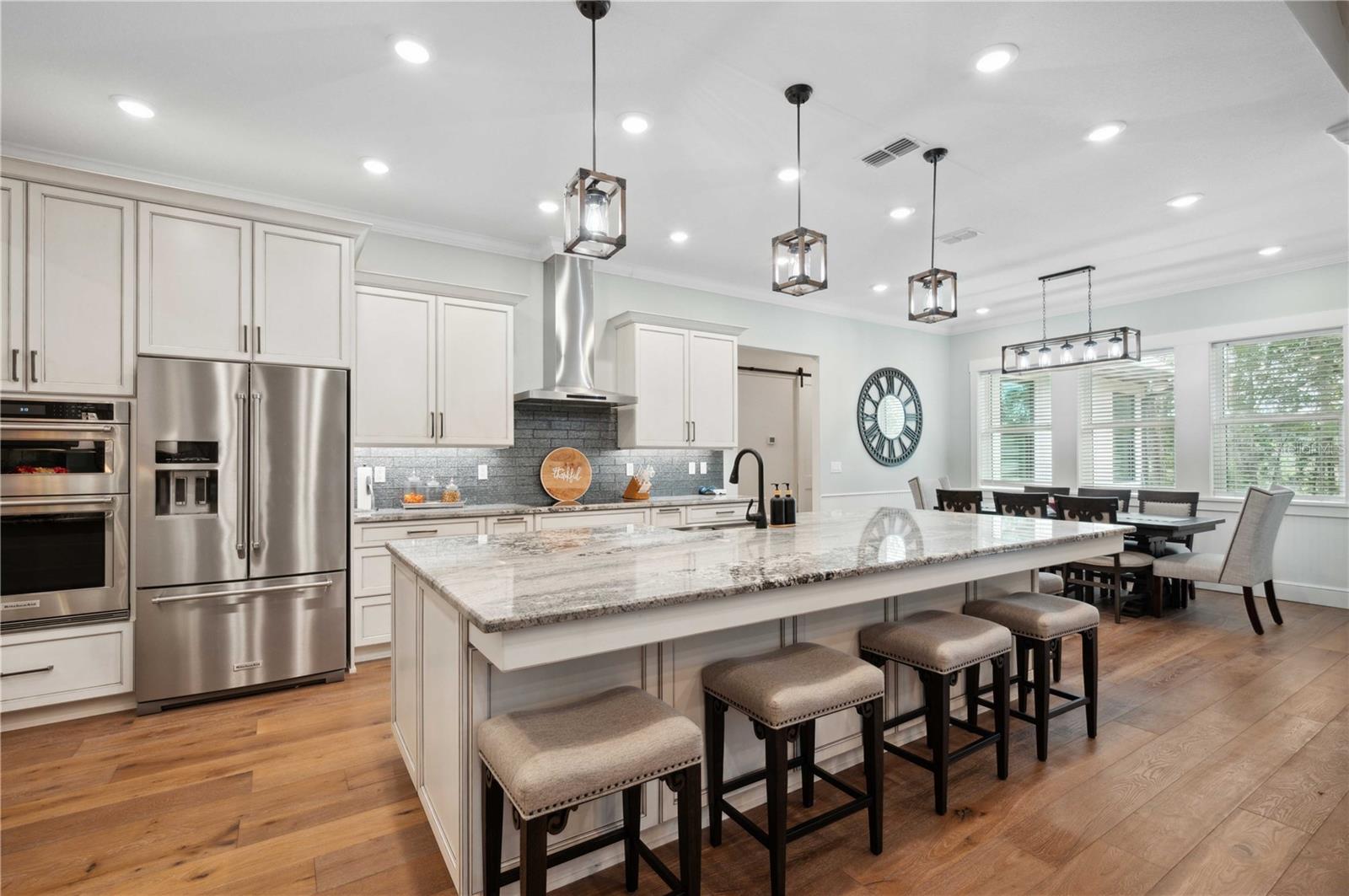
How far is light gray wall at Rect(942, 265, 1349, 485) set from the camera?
5.05m

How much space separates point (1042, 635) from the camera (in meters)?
2.45

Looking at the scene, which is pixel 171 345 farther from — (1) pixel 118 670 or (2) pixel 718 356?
(2) pixel 718 356

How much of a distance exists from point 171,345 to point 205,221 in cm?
64

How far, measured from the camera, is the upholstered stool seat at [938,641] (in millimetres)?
2088

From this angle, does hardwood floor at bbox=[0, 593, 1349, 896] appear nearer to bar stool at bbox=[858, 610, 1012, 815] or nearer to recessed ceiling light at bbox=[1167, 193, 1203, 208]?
bar stool at bbox=[858, 610, 1012, 815]

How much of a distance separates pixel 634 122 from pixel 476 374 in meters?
2.05

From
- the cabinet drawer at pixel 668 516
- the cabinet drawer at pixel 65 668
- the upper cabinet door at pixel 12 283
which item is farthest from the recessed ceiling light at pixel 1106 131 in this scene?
the cabinet drawer at pixel 65 668

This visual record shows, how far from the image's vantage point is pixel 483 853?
1592 mm

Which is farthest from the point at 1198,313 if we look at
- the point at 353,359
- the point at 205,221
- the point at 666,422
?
the point at 205,221

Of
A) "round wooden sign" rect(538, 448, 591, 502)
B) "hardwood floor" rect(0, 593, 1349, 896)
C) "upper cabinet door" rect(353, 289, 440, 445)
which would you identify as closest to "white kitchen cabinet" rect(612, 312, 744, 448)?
"round wooden sign" rect(538, 448, 591, 502)

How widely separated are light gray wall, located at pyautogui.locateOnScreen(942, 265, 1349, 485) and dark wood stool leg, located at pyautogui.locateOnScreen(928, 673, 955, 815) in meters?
5.34

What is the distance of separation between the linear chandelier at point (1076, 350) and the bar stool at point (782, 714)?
4091 mm

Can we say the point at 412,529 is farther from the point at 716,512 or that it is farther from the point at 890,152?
the point at 890,152

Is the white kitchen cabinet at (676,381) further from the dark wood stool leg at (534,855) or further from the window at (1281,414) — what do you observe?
the window at (1281,414)
